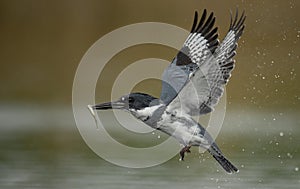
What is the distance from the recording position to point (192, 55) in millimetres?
4867

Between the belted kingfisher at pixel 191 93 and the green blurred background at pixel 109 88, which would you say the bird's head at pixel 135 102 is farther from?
the green blurred background at pixel 109 88

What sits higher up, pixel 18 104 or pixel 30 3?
pixel 30 3

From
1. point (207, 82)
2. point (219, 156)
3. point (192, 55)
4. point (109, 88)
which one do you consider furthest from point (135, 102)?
point (109, 88)

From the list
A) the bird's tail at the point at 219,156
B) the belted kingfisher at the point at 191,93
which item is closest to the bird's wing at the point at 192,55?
the belted kingfisher at the point at 191,93

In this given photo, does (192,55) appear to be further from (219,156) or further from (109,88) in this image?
(109,88)

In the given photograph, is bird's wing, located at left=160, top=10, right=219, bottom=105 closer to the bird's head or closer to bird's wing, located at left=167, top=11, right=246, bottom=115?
bird's wing, located at left=167, top=11, right=246, bottom=115

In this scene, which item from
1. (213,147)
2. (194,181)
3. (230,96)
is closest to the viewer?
(213,147)

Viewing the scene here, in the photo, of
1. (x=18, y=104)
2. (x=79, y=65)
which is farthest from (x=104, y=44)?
(x=18, y=104)

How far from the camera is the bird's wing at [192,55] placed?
470 centimetres

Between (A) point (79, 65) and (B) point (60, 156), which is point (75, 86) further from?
(B) point (60, 156)

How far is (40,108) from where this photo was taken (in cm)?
969

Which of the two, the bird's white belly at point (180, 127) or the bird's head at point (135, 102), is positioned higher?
the bird's head at point (135, 102)

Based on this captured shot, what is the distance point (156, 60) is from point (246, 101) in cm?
142

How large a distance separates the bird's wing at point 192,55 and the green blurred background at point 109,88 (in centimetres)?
143
